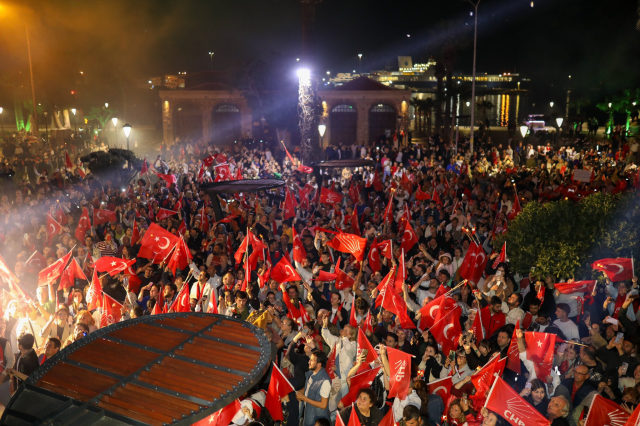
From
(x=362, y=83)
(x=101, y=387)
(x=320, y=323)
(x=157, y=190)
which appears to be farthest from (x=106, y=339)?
(x=362, y=83)

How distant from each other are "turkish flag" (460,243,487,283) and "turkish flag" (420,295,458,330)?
7.49 ft

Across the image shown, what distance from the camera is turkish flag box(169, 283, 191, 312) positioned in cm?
897

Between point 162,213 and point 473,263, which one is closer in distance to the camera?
point 473,263

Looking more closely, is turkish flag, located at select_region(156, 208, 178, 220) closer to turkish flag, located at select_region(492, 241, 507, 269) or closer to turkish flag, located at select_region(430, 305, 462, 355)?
turkish flag, located at select_region(492, 241, 507, 269)

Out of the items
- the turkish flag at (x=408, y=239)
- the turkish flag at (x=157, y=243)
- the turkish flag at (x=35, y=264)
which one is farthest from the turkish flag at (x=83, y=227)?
the turkish flag at (x=408, y=239)

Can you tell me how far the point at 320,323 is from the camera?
27.1 feet

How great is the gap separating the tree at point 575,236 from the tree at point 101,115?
2252 inches

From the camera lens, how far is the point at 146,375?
16.1 feet

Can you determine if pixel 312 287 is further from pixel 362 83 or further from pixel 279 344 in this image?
pixel 362 83

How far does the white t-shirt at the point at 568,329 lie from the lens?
7664 mm

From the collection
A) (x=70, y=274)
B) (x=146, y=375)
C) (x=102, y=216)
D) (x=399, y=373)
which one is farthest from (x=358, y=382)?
(x=102, y=216)

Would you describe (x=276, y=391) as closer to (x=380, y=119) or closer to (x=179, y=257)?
(x=179, y=257)

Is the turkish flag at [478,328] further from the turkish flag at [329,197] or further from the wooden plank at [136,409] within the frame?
the turkish flag at [329,197]

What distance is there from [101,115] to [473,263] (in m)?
59.1
